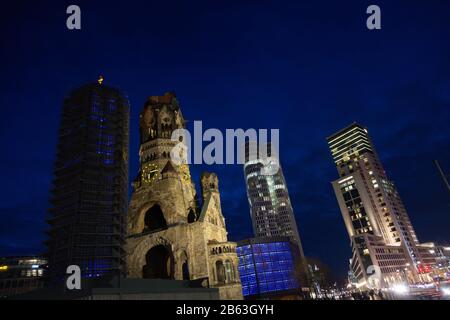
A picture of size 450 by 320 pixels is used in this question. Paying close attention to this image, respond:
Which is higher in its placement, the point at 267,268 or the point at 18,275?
the point at 18,275

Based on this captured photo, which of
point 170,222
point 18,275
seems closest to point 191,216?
point 170,222

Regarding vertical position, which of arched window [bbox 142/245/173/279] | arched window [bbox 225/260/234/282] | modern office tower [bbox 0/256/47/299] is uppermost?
modern office tower [bbox 0/256/47/299]

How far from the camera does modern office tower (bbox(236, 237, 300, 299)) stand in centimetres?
9531

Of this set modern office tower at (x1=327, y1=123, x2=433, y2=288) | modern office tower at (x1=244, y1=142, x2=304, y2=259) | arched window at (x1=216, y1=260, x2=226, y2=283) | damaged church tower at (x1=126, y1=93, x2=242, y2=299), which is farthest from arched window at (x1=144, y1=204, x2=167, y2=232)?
modern office tower at (x1=244, y1=142, x2=304, y2=259)

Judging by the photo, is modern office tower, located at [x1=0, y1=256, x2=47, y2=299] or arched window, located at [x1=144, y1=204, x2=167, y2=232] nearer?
arched window, located at [x1=144, y1=204, x2=167, y2=232]

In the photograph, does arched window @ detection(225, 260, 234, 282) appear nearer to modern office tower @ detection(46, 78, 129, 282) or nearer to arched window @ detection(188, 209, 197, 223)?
arched window @ detection(188, 209, 197, 223)

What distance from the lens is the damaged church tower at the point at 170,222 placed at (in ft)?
141

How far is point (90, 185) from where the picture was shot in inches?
2186

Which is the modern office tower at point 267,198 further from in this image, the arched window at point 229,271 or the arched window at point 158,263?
the arched window at point 229,271

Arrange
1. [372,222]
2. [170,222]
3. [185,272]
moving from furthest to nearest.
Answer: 1. [372,222]
2. [185,272]
3. [170,222]

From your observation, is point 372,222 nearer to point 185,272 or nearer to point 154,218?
point 185,272

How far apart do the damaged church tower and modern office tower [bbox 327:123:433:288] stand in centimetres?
9038

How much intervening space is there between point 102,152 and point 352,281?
384 feet

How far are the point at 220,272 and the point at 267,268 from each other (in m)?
59.4
